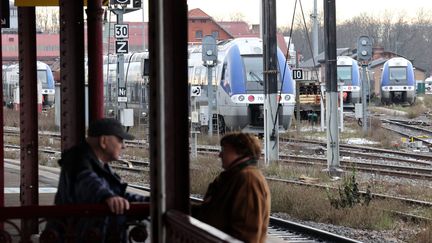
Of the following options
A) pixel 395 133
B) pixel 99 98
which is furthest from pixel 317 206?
pixel 395 133

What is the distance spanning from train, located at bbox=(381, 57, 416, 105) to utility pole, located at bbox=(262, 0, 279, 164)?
113ft

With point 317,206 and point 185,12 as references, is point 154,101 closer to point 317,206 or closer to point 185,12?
point 185,12

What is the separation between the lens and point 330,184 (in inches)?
709

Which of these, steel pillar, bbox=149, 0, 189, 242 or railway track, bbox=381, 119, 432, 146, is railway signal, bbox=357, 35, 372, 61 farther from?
steel pillar, bbox=149, 0, 189, 242

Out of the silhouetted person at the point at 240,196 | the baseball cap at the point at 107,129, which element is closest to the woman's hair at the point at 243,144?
the silhouetted person at the point at 240,196

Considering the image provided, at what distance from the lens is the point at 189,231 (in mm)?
4254

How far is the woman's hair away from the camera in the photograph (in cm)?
512

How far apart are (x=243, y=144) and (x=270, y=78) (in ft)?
55.1

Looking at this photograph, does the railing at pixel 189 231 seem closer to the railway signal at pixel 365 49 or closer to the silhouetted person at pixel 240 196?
the silhouetted person at pixel 240 196

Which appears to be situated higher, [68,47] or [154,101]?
[68,47]

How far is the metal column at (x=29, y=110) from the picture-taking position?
1023 centimetres

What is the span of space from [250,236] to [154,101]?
931 millimetres

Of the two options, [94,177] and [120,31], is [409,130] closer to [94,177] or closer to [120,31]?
[120,31]

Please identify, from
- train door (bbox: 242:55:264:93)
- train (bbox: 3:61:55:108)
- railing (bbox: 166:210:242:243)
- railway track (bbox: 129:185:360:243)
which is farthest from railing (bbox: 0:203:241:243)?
train (bbox: 3:61:55:108)
